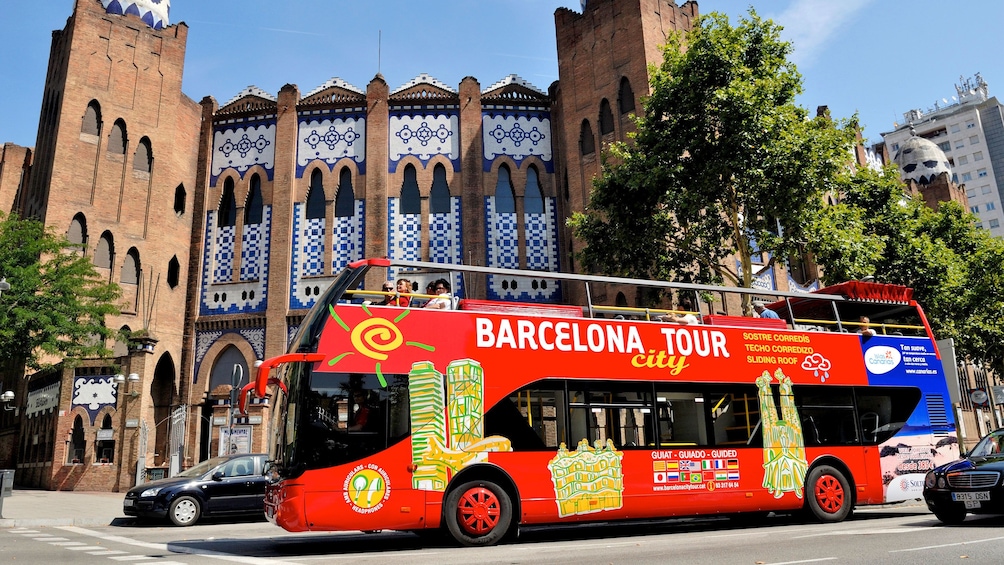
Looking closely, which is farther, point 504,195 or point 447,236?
point 504,195

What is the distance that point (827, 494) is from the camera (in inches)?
448

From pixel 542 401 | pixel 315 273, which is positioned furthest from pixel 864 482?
pixel 315 273

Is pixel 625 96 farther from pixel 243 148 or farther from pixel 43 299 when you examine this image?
pixel 43 299

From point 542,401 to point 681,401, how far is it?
85.9 inches

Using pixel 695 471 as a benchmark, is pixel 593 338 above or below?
above

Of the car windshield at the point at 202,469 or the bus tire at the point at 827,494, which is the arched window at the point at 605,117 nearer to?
the bus tire at the point at 827,494

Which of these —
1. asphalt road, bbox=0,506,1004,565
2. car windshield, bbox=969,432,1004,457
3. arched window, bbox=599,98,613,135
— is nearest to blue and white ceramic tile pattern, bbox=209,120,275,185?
arched window, bbox=599,98,613,135

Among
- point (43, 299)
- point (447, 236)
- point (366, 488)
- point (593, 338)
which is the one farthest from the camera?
point (447, 236)

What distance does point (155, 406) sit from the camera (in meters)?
27.5

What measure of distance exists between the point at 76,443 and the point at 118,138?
11.2 m

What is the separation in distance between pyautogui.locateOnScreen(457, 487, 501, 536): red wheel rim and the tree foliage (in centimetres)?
1234

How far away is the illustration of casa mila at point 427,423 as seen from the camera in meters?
8.84

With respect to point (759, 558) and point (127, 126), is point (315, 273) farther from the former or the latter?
point (759, 558)

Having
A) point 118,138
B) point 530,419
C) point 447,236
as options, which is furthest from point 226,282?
point 530,419
